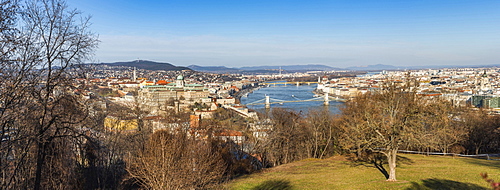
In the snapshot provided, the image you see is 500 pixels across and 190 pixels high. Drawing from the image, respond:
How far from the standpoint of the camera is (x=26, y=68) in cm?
466

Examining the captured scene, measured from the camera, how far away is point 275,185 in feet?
30.5

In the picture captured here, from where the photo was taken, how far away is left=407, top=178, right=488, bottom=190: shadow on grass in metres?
7.00

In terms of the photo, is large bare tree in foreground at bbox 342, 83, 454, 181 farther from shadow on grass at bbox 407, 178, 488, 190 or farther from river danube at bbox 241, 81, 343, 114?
river danube at bbox 241, 81, 343, 114

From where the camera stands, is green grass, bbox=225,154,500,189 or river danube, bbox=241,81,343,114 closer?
green grass, bbox=225,154,500,189

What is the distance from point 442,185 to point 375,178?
1920 mm

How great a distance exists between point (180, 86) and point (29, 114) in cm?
6611

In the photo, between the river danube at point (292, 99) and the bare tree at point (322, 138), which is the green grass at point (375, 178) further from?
the river danube at point (292, 99)

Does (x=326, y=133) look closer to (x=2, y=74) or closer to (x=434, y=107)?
(x=434, y=107)

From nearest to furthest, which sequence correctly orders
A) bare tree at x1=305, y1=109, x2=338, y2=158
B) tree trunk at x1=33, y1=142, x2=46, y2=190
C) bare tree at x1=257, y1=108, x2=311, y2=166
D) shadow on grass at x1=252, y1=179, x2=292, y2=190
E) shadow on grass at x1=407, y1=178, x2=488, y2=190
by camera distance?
tree trunk at x1=33, y1=142, x2=46, y2=190
shadow on grass at x1=407, y1=178, x2=488, y2=190
shadow on grass at x1=252, y1=179, x2=292, y2=190
bare tree at x1=257, y1=108, x2=311, y2=166
bare tree at x1=305, y1=109, x2=338, y2=158

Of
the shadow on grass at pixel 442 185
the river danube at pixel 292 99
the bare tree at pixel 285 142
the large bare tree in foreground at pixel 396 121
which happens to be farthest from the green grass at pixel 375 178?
the river danube at pixel 292 99

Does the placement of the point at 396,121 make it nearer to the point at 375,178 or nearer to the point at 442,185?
the point at 375,178

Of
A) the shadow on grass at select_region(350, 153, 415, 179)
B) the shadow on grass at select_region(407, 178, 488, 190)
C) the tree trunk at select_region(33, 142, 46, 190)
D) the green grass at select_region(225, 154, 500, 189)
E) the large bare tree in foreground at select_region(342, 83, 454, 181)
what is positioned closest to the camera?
the tree trunk at select_region(33, 142, 46, 190)

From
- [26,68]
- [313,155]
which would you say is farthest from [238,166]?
[26,68]

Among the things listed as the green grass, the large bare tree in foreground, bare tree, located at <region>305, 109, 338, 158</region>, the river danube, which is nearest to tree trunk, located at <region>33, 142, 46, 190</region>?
the green grass
